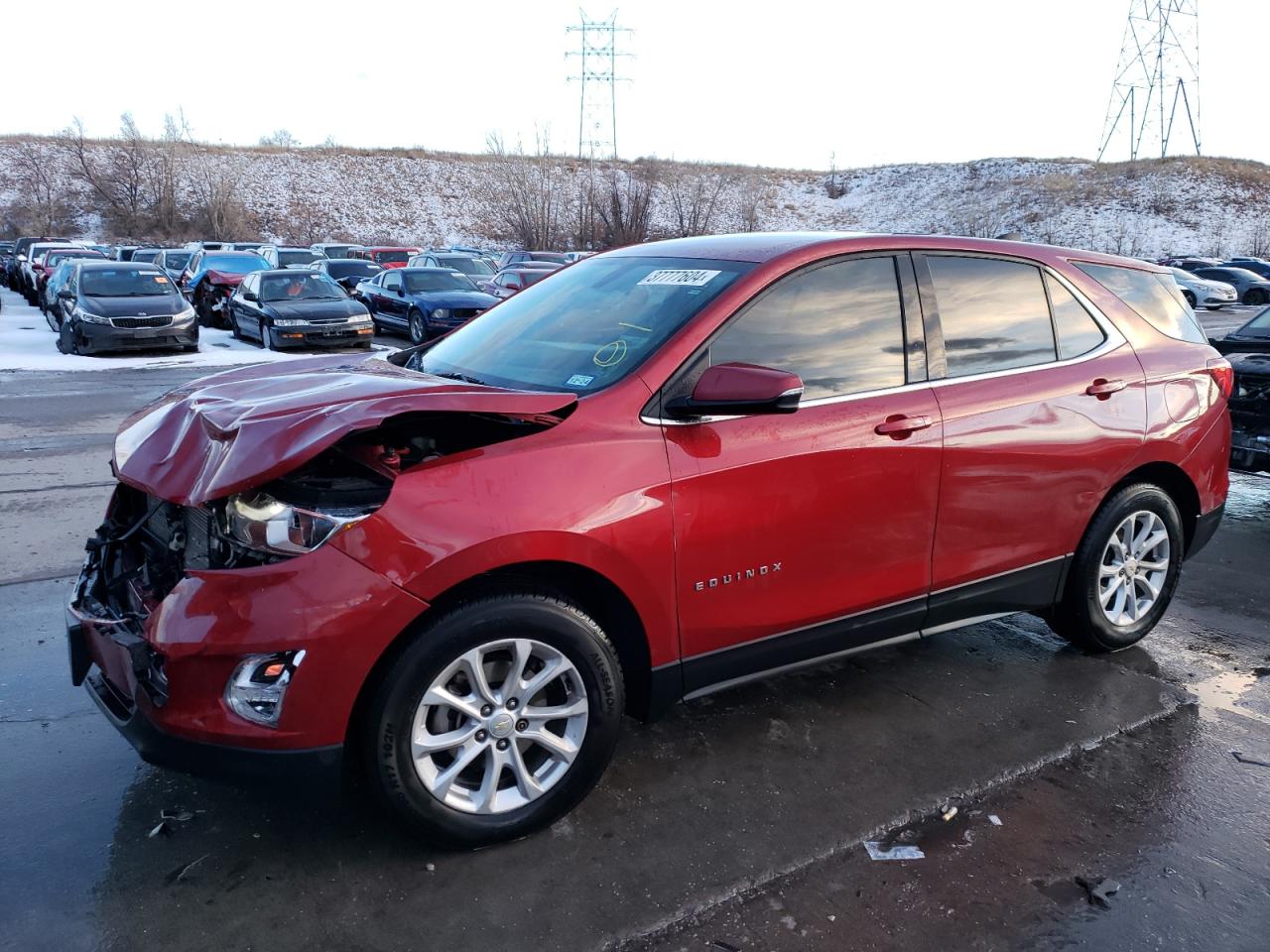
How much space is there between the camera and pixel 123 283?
56.1 feet

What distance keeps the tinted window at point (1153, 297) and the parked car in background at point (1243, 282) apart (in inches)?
1308

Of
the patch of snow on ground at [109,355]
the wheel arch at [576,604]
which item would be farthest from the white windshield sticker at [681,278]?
the patch of snow on ground at [109,355]

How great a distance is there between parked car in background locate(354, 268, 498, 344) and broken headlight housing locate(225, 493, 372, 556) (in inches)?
620

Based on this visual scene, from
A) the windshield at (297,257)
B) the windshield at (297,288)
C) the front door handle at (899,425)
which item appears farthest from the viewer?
the windshield at (297,257)

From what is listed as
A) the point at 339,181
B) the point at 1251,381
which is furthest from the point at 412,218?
the point at 1251,381

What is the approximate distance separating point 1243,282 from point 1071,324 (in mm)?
36257

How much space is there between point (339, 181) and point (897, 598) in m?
70.1

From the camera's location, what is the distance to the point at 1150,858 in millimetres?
2959

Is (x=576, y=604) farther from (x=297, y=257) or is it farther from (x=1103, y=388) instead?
(x=297, y=257)

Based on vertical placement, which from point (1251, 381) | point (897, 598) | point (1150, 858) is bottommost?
point (1150, 858)

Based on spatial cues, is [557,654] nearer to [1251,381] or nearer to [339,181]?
[1251,381]

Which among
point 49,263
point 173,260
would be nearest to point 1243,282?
point 173,260

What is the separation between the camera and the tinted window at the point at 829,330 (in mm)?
3328

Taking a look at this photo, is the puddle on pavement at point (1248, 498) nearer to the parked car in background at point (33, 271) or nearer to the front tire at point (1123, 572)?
the front tire at point (1123, 572)
